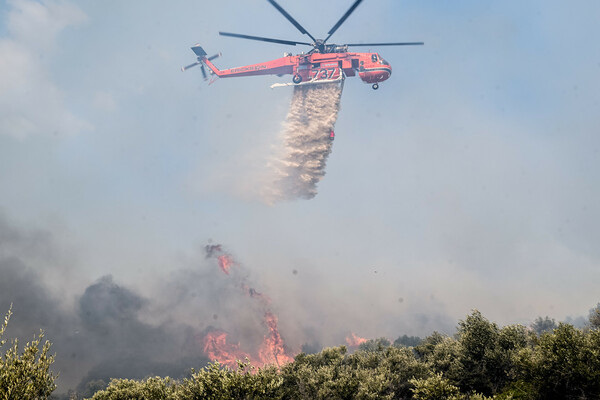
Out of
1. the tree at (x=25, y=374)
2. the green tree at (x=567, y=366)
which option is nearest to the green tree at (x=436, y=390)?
the green tree at (x=567, y=366)

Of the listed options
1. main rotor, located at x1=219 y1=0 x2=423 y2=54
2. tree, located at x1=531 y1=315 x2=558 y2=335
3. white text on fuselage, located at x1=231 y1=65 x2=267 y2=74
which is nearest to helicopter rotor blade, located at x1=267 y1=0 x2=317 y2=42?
main rotor, located at x1=219 y1=0 x2=423 y2=54

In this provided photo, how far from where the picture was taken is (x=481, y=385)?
4206 centimetres

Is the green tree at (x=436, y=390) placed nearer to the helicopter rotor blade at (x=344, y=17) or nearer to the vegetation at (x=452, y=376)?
the vegetation at (x=452, y=376)

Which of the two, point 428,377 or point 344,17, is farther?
point 344,17

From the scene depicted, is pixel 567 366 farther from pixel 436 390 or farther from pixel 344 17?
pixel 344 17

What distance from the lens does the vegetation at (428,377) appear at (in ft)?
82.7

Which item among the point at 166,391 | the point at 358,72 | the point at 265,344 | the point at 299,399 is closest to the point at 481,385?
the point at 299,399

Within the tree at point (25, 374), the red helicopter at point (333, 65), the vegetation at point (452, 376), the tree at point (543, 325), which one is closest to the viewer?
the tree at point (25, 374)

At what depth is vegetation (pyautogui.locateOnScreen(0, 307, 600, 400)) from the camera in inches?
992

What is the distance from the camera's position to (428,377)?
41.8 metres

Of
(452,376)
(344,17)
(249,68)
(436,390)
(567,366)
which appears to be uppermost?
(249,68)

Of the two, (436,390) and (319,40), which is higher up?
(319,40)

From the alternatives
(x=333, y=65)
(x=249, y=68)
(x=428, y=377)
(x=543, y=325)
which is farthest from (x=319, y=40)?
(x=543, y=325)

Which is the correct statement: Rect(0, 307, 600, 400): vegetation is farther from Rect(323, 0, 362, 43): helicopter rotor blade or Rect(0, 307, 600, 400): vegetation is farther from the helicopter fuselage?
the helicopter fuselage
